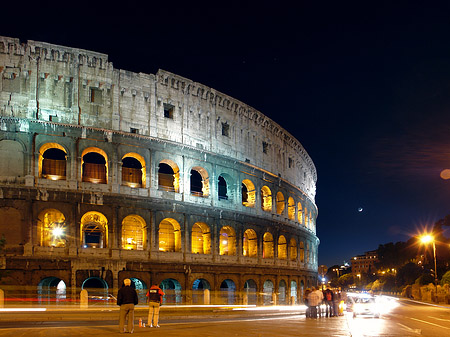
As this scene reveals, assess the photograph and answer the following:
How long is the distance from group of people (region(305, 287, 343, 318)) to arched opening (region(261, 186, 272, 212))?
70.3 feet

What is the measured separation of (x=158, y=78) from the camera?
129ft

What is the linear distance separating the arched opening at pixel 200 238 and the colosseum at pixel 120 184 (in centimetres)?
9

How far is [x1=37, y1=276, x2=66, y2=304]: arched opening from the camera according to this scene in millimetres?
29111

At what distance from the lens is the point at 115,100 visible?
36.7 m

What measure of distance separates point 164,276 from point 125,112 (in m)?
11.9

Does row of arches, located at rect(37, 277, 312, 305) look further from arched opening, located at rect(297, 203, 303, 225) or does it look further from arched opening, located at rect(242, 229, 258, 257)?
arched opening, located at rect(297, 203, 303, 225)

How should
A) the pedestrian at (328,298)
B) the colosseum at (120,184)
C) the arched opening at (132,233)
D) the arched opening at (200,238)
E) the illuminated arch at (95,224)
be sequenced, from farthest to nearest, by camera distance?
the arched opening at (200,238) < the arched opening at (132,233) < the illuminated arch at (95,224) < the colosseum at (120,184) < the pedestrian at (328,298)

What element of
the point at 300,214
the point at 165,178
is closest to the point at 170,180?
the point at 165,178

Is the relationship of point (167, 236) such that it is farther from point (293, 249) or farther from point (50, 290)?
point (293, 249)

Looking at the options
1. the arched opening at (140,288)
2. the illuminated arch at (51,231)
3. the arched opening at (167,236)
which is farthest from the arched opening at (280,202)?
the illuminated arch at (51,231)

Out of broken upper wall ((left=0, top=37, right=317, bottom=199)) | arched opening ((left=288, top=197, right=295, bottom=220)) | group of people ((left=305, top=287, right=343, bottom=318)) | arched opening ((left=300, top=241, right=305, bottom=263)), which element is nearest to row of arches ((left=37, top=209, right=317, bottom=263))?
arched opening ((left=288, top=197, right=295, bottom=220))

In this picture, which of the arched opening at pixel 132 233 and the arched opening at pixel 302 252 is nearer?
the arched opening at pixel 132 233

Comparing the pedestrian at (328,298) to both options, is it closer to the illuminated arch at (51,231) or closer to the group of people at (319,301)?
the group of people at (319,301)

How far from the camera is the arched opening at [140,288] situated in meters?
34.7
